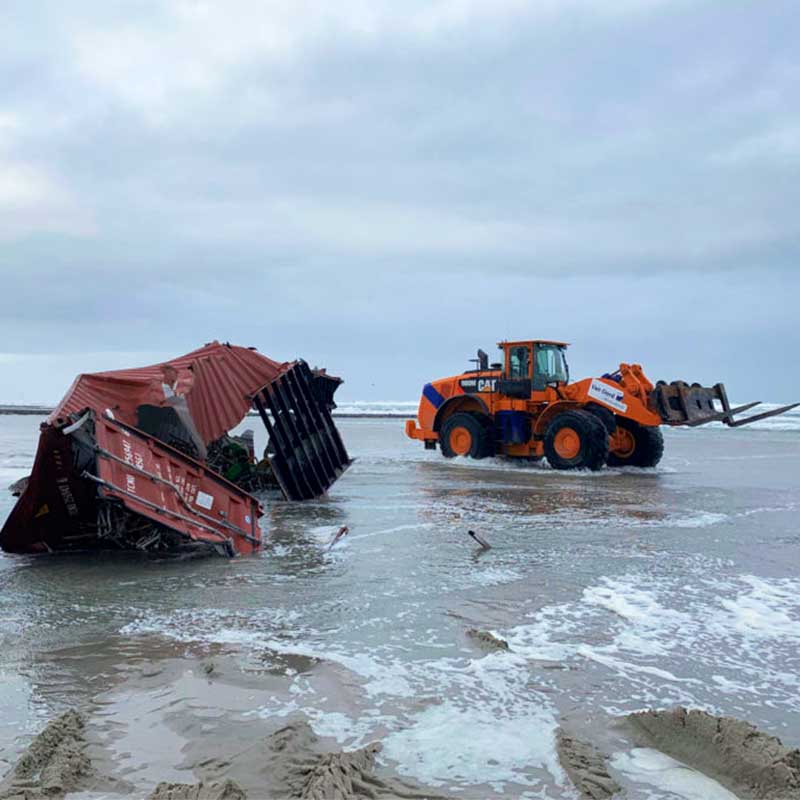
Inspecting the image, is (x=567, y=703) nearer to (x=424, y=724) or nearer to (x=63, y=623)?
(x=424, y=724)

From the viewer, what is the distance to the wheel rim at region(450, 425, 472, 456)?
1849cm

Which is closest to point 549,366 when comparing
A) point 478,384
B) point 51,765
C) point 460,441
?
point 478,384

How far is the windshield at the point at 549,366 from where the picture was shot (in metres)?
17.4

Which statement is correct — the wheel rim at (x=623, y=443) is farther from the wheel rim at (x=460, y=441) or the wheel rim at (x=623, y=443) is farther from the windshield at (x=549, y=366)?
the wheel rim at (x=460, y=441)

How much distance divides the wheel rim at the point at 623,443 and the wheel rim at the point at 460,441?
3169mm

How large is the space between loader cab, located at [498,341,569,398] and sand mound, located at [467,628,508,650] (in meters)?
12.6

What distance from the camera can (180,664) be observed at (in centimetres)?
449

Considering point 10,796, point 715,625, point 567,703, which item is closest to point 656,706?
point 567,703

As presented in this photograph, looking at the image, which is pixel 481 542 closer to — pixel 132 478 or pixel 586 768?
pixel 132 478

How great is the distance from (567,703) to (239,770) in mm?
1633

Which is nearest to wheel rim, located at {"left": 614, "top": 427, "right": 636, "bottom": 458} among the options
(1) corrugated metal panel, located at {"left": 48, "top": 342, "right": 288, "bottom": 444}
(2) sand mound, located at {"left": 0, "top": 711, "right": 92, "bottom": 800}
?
(1) corrugated metal panel, located at {"left": 48, "top": 342, "right": 288, "bottom": 444}

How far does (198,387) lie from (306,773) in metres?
7.62

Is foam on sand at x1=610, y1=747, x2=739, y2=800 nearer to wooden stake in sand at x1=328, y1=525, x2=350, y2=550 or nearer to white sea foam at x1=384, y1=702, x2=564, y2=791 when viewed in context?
white sea foam at x1=384, y1=702, x2=564, y2=791

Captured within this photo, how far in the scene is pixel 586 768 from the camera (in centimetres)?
327
